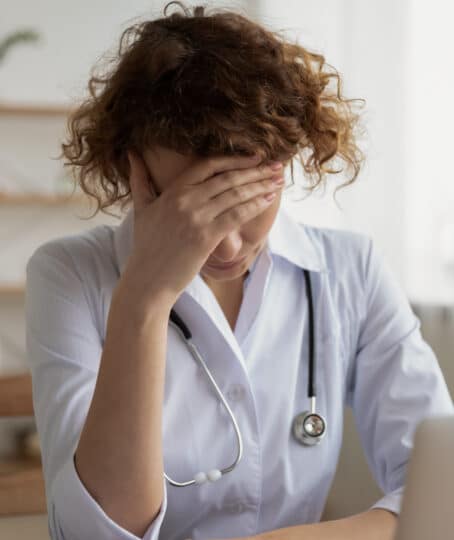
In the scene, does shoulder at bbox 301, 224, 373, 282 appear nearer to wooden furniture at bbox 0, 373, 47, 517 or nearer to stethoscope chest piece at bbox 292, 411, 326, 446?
A: stethoscope chest piece at bbox 292, 411, 326, 446

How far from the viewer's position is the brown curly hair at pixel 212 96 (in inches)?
43.9

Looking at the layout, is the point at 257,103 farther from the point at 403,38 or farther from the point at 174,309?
the point at 403,38

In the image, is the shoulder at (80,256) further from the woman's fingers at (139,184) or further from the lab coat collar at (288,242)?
the woman's fingers at (139,184)

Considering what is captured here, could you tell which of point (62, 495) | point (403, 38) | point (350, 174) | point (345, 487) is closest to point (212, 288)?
point (350, 174)

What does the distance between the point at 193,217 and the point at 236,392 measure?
0.29m

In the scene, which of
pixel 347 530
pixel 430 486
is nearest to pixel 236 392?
pixel 347 530

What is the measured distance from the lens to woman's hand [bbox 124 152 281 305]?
3.75 feet

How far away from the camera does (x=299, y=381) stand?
136 cm

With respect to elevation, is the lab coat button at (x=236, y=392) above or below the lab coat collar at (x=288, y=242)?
below

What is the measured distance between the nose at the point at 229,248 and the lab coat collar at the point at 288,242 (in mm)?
148

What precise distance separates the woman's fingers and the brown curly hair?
0.06 ft

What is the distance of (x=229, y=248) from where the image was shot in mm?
1199

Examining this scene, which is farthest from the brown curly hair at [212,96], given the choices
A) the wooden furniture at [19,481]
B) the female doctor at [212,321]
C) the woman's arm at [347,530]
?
the wooden furniture at [19,481]

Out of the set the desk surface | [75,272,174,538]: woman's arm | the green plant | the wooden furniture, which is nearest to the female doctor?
[75,272,174,538]: woman's arm
